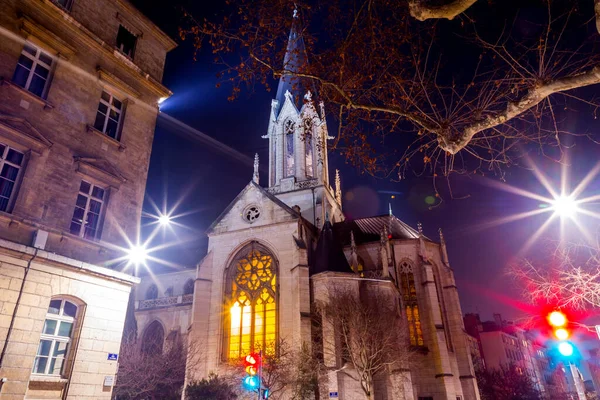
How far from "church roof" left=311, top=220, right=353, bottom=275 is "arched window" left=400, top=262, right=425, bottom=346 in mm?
6559

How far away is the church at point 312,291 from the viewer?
22.7 m

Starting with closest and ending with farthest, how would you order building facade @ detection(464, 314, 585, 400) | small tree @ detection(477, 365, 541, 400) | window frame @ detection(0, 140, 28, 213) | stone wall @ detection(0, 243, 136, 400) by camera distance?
stone wall @ detection(0, 243, 136, 400)
window frame @ detection(0, 140, 28, 213)
small tree @ detection(477, 365, 541, 400)
building facade @ detection(464, 314, 585, 400)

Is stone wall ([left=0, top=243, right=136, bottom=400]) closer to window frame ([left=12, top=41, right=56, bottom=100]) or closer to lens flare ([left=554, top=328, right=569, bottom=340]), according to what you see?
window frame ([left=12, top=41, right=56, bottom=100])

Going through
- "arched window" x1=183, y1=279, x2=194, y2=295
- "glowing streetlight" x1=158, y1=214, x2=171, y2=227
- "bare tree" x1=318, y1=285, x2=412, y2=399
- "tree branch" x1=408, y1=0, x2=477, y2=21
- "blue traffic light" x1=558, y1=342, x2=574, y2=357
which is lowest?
"blue traffic light" x1=558, y1=342, x2=574, y2=357

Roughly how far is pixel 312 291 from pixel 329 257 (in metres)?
2.53

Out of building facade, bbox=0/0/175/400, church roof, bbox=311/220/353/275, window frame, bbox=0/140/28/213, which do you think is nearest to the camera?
building facade, bbox=0/0/175/400

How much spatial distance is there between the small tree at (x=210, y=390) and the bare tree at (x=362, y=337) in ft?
17.9

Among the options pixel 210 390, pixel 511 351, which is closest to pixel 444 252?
pixel 210 390

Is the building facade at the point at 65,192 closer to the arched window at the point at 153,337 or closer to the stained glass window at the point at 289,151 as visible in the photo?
the arched window at the point at 153,337

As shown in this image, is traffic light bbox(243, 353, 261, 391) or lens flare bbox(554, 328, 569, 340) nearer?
lens flare bbox(554, 328, 569, 340)

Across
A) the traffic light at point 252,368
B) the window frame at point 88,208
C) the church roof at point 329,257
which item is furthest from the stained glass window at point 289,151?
the traffic light at point 252,368

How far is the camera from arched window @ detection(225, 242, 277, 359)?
2378cm

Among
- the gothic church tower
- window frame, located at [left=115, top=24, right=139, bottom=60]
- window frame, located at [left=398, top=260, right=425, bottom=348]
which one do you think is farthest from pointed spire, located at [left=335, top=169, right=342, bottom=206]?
window frame, located at [left=115, top=24, right=139, bottom=60]

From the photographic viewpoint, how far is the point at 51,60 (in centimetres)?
1222
